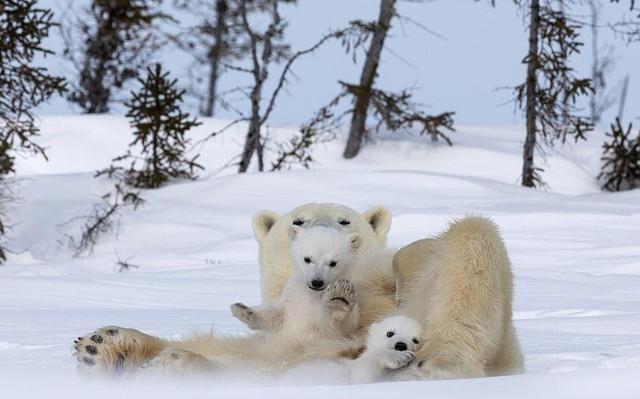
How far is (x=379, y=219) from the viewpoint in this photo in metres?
3.57

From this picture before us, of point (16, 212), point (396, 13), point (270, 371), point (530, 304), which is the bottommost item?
point (16, 212)

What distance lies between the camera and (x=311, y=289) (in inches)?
113

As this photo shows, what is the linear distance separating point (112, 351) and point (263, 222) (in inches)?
41.2

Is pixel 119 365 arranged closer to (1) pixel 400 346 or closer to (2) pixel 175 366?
(2) pixel 175 366

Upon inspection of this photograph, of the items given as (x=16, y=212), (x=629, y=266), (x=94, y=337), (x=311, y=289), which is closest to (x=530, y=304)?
(x=629, y=266)

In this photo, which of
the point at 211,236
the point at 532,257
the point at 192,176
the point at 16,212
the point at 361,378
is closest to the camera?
the point at 361,378

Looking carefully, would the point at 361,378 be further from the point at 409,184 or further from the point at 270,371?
the point at 409,184

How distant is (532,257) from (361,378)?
23.5ft

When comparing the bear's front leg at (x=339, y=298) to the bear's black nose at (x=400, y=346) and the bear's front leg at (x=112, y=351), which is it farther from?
the bear's front leg at (x=112, y=351)

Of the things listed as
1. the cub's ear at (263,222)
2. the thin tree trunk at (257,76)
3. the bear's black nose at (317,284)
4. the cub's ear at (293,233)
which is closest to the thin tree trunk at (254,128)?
the thin tree trunk at (257,76)

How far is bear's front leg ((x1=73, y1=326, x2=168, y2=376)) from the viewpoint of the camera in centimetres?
265

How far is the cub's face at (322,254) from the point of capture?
2871mm

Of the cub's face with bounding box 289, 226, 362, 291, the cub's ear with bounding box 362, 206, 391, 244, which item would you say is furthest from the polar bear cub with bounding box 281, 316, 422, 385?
the cub's ear with bounding box 362, 206, 391, 244

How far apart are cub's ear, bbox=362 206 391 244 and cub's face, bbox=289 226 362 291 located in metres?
0.42
